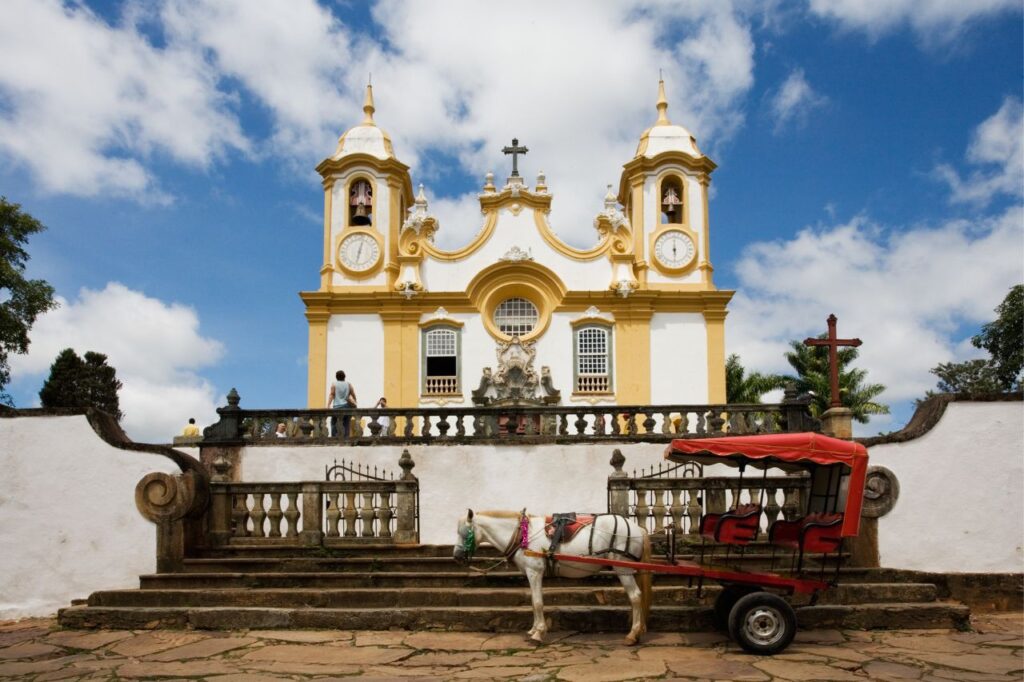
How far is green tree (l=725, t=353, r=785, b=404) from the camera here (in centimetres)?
3256

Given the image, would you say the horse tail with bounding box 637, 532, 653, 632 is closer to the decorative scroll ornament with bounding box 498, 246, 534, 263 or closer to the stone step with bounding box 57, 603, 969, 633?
the stone step with bounding box 57, 603, 969, 633

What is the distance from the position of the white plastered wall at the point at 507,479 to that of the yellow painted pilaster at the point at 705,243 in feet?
40.8

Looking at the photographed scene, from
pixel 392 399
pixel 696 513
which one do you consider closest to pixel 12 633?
pixel 696 513

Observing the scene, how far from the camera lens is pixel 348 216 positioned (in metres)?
26.5

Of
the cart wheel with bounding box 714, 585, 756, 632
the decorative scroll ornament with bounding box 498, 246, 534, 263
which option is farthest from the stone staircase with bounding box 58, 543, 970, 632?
the decorative scroll ornament with bounding box 498, 246, 534, 263

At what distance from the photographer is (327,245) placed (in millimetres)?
26172

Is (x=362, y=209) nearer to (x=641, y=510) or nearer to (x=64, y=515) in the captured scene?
(x=64, y=515)

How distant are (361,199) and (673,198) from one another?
944cm

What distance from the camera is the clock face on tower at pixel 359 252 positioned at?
2588cm

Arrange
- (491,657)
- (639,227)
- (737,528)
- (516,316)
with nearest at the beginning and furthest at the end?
(491,657)
(737,528)
(516,316)
(639,227)

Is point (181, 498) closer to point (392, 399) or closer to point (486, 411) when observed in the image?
point (486, 411)

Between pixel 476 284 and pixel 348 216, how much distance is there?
15.4ft

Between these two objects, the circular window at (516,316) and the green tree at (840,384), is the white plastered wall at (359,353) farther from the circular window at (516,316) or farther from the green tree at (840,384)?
the green tree at (840,384)

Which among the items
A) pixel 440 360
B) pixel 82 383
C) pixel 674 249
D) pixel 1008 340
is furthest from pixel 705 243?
pixel 82 383
